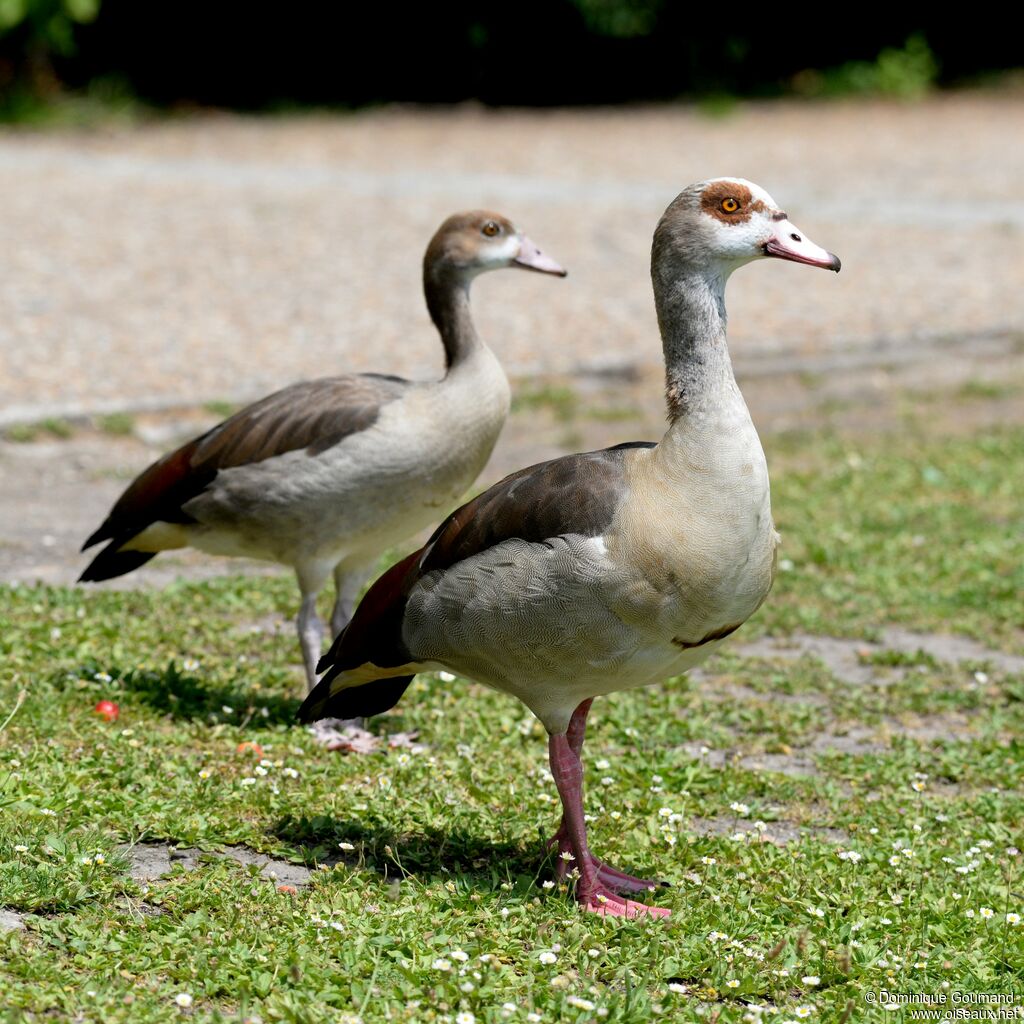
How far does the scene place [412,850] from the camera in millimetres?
4633

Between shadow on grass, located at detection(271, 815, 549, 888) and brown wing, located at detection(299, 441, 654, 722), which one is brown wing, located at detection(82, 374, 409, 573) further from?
shadow on grass, located at detection(271, 815, 549, 888)

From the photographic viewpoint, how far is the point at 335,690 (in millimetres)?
4809

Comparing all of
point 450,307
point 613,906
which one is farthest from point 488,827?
point 450,307

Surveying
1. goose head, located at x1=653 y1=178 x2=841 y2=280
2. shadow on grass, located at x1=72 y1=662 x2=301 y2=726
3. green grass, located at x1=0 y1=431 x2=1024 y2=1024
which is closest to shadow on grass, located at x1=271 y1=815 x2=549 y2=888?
green grass, located at x1=0 y1=431 x2=1024 y2=1024

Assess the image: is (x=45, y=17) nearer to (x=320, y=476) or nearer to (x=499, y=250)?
(x=499, y=250)

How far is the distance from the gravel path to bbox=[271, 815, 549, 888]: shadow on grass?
5228 millimetres

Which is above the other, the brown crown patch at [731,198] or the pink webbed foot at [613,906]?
the brown crown patch at [731,198]

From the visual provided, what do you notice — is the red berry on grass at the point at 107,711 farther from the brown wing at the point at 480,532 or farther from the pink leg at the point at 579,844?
the pink leg at the point at 579,844

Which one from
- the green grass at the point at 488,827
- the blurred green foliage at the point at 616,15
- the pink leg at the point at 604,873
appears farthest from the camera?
the blurred green foliage at the point at 616,15

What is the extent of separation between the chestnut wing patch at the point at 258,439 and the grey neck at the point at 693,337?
1.61m

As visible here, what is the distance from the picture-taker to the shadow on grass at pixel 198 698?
5602 mm

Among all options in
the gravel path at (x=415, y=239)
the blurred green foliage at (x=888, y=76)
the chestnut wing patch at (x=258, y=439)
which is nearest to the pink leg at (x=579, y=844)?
the chestnut wing patch at (x=258, y=439)

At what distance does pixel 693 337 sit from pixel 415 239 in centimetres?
1051

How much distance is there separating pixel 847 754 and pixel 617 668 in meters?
1.79
